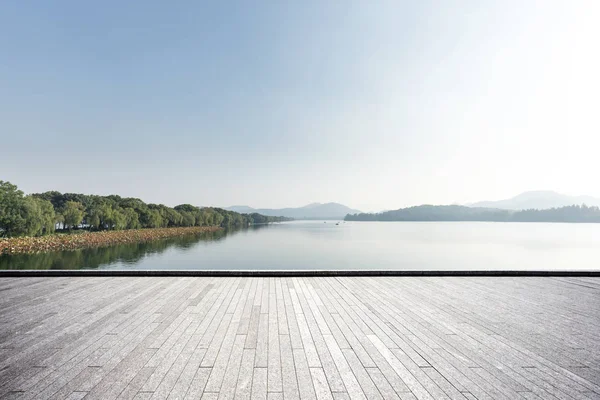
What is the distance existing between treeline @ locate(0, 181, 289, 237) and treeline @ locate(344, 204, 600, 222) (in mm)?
108520

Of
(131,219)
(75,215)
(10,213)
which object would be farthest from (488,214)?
(10,213)

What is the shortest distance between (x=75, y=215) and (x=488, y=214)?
559 feet

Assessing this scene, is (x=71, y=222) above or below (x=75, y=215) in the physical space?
below

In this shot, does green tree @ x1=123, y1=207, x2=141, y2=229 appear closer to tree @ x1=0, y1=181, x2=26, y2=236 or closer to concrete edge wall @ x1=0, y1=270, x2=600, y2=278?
tree @ x1=0, y1=181, x2=26, y2=236

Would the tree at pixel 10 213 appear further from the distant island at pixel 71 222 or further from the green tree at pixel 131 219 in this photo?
the green tree at pixel 131 219

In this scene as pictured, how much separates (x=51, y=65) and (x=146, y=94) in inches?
462

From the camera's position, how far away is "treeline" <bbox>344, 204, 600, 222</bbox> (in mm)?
130350

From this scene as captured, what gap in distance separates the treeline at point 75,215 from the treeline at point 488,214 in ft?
A: 356

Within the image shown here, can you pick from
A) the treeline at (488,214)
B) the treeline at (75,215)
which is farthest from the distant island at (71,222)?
the treeline at (488,214)

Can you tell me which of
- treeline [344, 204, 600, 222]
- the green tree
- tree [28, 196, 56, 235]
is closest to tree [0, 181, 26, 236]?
tree [28, 196, 56, 235]

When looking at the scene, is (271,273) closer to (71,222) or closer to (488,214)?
(71,222)

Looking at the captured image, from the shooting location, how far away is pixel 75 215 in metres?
51.2

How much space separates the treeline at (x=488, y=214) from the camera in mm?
130350

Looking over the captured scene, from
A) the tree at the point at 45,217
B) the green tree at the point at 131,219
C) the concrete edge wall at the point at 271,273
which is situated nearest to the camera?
the concrete edge wall at the point at 271,273
